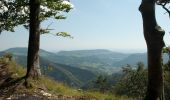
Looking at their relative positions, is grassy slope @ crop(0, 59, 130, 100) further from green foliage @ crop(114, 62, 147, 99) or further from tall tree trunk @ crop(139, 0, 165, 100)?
green foliage @ crop(114, 62, 147, 99)

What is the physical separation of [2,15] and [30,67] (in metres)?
3.54

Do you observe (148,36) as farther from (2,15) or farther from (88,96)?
(2,15)

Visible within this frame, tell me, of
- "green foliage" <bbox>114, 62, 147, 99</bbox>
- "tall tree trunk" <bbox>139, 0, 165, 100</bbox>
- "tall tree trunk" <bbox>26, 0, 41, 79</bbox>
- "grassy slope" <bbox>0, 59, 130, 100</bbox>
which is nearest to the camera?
"tall tree trunk" <bbox>139, 0, 165, 100</bbox>

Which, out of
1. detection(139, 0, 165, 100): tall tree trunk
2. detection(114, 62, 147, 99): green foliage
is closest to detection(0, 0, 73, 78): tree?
detection(139, 0, 165, 100): tall tree trunk

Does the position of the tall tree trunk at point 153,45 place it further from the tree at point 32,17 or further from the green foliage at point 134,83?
the green foliage at point 134,83

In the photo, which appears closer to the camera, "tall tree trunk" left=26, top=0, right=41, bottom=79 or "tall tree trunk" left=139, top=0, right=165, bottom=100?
"tall tree trunk" left=139, top=0, right=165, bottom=100

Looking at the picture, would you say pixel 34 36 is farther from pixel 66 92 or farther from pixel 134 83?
pixel 134 83

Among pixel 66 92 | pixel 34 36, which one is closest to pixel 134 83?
pixel 34 36

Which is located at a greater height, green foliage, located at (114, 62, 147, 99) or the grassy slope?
the grassy slope

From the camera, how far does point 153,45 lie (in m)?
12.1

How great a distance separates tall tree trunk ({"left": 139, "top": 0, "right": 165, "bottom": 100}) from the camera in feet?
39.8

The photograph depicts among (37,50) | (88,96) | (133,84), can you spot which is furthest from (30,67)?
(133,84)

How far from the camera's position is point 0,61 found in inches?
930

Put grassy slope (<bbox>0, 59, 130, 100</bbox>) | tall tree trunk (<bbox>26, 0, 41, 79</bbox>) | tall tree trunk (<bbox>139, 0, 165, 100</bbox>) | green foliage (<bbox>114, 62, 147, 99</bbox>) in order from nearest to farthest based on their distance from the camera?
1. tall tree trunk (<bbox>139, 0, 165, 100</bbox>)
2. grassy slope (<bbox>0, 59, 130, 100</bbox>)
3. tall tree trunk (<bbox>26, 0, 41, 79</bbox>)
4. green foliage (<bbox>114, 62, 147, 99</bbox>)
